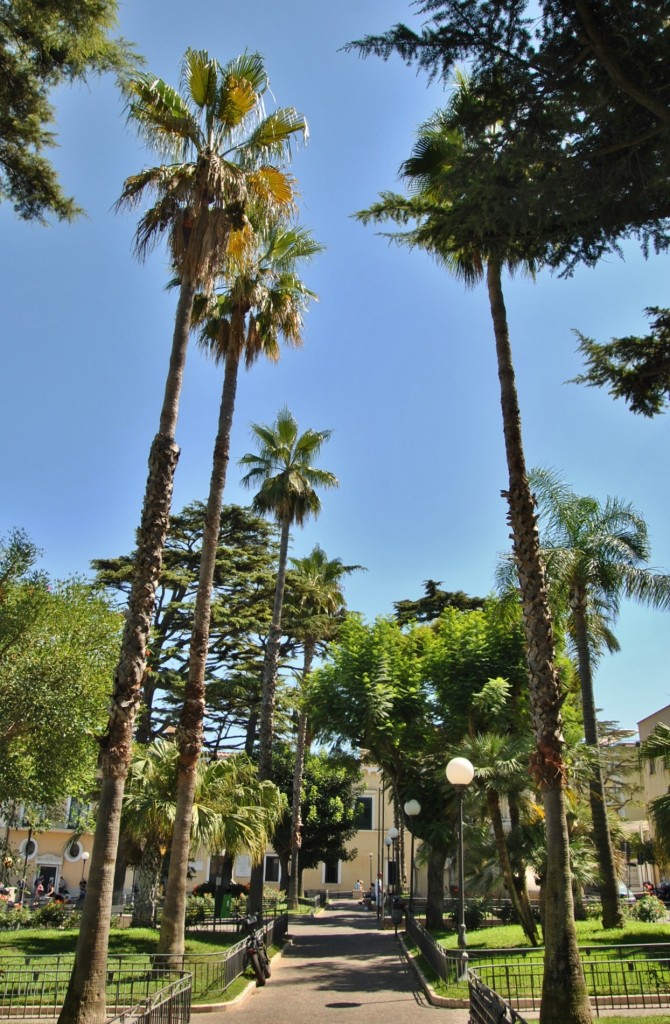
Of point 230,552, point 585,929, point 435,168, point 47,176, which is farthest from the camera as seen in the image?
point 230,552

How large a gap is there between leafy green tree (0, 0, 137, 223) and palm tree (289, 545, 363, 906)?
2256 centimetres

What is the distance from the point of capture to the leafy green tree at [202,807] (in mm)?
16531

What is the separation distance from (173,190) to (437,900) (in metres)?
21.9

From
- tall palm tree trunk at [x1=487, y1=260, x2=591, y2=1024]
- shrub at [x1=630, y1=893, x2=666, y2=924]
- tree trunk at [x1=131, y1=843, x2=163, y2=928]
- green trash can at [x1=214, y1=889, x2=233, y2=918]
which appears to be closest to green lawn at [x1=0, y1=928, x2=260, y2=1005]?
tree trunk at [x1=131, y1=843, x2=163, y2=928]

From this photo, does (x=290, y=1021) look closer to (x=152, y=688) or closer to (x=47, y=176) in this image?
(x=47, y=176)

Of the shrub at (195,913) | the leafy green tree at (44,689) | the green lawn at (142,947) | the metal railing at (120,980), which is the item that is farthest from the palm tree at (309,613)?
the metal railing at (120,980)

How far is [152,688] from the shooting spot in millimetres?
32719

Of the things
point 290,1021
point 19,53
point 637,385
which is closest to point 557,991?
point 290,1021

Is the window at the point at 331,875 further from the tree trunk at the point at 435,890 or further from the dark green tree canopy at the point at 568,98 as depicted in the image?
the dark green tree canopy at the point at 568,98

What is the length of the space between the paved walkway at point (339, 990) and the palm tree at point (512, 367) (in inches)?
100

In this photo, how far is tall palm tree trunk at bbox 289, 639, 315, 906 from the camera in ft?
107

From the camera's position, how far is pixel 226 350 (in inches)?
731

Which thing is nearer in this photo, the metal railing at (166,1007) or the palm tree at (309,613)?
the metal railing at (166,1007)

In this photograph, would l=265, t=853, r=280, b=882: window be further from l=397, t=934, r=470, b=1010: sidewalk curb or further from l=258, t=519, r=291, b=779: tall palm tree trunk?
l=397, t=934, r=470, b=1010: sidewalk curb
